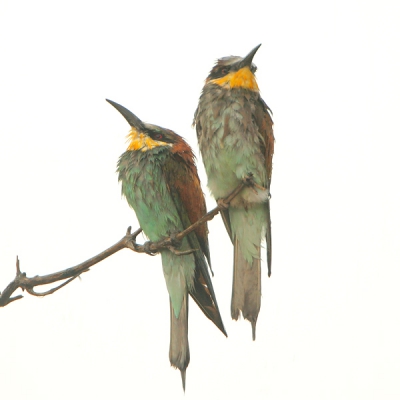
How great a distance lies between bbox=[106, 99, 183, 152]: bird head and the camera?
12.3ft

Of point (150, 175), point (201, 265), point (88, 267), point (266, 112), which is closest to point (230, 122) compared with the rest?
point (266, 112)

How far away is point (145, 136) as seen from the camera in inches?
147

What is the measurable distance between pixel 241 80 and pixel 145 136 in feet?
2.05

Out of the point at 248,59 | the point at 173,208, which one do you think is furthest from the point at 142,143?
the point at 248,59

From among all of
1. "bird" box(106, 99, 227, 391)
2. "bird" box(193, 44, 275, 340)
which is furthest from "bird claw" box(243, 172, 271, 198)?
"bird" box(106, 99, 227, 391)

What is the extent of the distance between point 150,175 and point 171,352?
0.94 metres

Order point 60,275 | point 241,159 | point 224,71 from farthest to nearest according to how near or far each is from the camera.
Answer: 1. point 224,71
2. point 241,159
3. point 60,275

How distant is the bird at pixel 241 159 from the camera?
11.8ft

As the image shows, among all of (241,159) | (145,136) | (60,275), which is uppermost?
(145,136)

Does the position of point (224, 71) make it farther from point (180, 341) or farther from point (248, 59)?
point (180, 341)

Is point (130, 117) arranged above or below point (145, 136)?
above

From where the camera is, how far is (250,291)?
3.64 meters

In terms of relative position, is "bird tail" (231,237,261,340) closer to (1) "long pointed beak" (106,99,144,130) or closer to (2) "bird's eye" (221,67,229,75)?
(1) "long pointed beak" (106,99,144,130)

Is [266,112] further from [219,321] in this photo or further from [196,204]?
[219,321]
